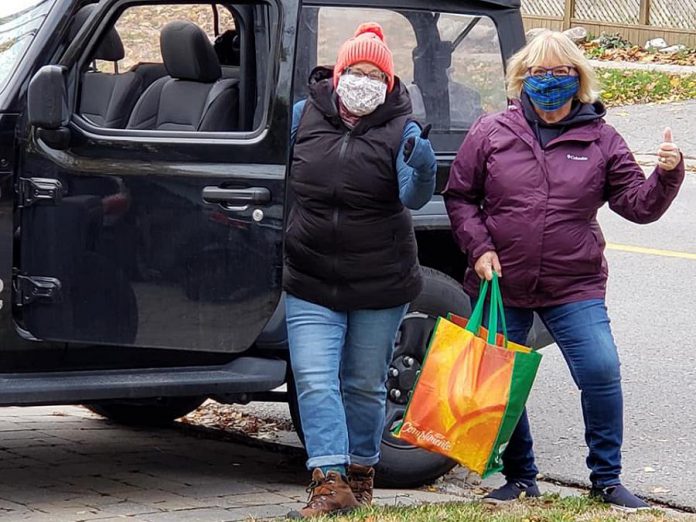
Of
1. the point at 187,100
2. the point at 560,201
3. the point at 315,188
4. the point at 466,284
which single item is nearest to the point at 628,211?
the point at 560,201

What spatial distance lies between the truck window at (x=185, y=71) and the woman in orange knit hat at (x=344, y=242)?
36 cm

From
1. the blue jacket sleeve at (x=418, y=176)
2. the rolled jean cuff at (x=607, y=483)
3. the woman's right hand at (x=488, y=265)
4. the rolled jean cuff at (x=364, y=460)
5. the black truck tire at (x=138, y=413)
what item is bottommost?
the black truck tire at (x=138, y=413)

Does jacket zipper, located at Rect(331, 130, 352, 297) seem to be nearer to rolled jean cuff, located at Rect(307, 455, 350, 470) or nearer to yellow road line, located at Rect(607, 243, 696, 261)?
rolled jean cuff, located at Rect(307, 455, 350, 470)

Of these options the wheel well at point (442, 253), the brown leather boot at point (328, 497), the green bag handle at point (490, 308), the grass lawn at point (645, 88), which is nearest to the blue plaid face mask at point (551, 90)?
the green bag handle at point (490, 308)

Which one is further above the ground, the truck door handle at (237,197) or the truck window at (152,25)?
the truck window at (152,25)

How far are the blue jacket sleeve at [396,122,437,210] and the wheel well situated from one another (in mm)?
1067

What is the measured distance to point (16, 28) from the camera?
5.15m

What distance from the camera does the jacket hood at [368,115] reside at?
4852 millimetres

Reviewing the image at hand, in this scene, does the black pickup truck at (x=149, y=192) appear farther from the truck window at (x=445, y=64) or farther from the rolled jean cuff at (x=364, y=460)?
the rolled jean cuff at (x=364, y=460)

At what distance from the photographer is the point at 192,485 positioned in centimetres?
581

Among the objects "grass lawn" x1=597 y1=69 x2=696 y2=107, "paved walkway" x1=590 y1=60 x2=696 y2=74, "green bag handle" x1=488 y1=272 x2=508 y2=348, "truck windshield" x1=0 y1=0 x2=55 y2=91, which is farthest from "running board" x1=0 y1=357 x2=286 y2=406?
"paved walkway" x1=590 y1=60 x2=696 y2=74

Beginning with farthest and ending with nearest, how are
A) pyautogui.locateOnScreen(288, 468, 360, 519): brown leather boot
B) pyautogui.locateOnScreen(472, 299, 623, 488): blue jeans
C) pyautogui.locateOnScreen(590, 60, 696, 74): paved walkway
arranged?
1. pyautogui.locateOnScreen(590, 60, 696, 74): paved walkway
2. pyautogui.locateOnScreen(472, 299, 623, 488): blue jeans
3. pyautogui.locateOnScreen(288, 468, 360, 519): brown leather boot

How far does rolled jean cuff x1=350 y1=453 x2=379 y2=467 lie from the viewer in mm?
5160

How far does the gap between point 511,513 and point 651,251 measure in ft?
19.2
